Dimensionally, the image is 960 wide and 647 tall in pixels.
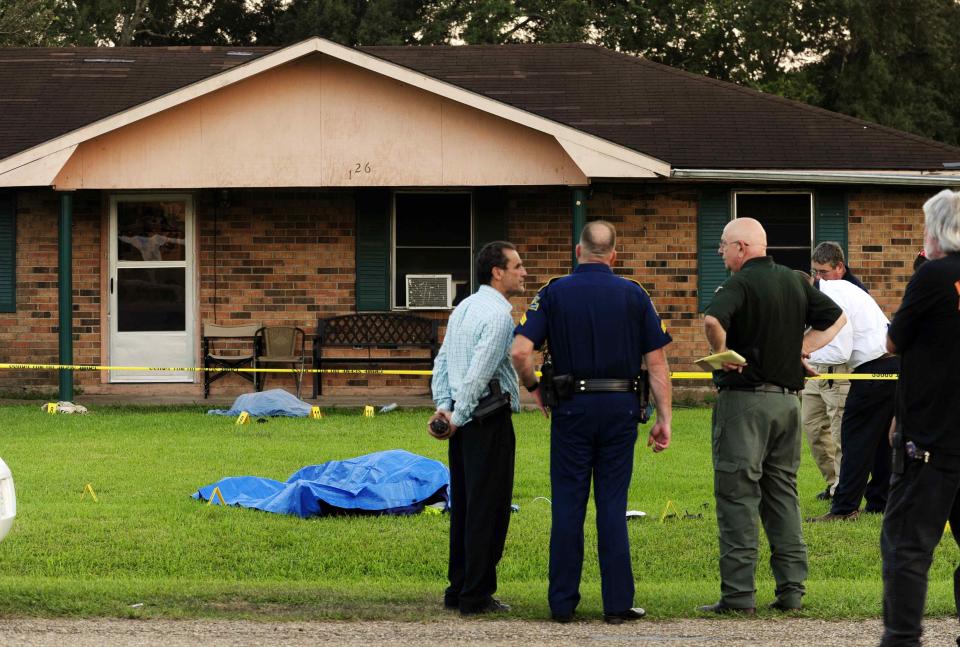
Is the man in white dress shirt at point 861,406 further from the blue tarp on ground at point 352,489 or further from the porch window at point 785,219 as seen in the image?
the porch window at point 785,219

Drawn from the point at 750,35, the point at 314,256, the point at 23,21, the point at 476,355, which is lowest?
the point at 476,355

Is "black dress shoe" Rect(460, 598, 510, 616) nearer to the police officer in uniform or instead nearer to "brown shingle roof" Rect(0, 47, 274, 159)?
the police officer in uniform

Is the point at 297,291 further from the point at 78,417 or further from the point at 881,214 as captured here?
the point at 881,214

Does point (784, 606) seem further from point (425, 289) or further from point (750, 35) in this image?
point (750, 35)

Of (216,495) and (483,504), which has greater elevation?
(483,504)

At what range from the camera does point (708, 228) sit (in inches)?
771

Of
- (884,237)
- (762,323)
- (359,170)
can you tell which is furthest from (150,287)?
(762,323)

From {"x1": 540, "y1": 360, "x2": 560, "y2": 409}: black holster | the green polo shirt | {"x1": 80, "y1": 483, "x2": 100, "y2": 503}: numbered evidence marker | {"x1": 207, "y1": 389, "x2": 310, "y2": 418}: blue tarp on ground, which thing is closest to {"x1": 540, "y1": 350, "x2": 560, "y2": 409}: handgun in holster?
{"x1": 540, "y1": 360, "x2": 560, "y2": 409}: black holster

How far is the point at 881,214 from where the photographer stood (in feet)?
64.4

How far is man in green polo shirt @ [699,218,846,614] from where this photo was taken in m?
7.35

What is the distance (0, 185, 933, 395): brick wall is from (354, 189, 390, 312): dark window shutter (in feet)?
0.53

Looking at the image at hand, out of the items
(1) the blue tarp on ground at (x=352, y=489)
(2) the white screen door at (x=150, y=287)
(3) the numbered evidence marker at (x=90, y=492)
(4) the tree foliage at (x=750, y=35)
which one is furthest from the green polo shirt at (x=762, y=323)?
(4) the tree foliage at (x=750, y=35)

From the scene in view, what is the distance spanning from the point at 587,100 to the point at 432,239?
121 inches

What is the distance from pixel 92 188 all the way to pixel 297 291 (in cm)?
304
